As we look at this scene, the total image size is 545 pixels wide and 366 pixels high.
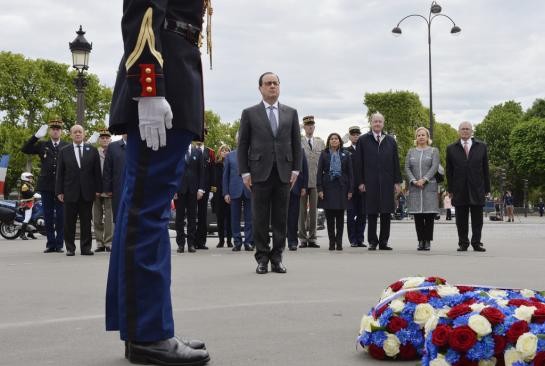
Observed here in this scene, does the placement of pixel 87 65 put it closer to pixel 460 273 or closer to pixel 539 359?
pixel 460 273

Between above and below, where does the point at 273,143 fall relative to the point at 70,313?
above

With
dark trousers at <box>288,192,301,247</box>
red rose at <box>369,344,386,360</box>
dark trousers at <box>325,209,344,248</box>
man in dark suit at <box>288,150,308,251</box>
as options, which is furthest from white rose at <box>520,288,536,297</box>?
dark trousers at <box>288,192,301,247</box>

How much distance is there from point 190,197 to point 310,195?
244 centimetres

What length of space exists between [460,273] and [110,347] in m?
5.20

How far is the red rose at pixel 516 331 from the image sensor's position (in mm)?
3314

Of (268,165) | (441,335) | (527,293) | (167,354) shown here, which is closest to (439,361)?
(441,335)

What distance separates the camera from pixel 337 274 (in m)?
8.39

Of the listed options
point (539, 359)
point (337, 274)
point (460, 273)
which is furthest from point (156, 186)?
point (460, 273)

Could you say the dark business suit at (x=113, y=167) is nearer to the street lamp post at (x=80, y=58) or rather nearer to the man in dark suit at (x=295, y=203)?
the man in dark suit at (x=295, y=203)

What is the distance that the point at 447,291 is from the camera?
3939mm

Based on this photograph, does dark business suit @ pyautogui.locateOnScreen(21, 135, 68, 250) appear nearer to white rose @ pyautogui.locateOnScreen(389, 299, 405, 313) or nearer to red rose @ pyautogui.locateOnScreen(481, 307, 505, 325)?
white rose @ pyautogui.locateOnScreen(389, 299, 405, 313)

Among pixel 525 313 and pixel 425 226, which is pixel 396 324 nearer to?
pixel 525 313

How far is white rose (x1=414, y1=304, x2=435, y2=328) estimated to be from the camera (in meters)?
3.85

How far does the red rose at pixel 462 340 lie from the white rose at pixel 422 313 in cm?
50
